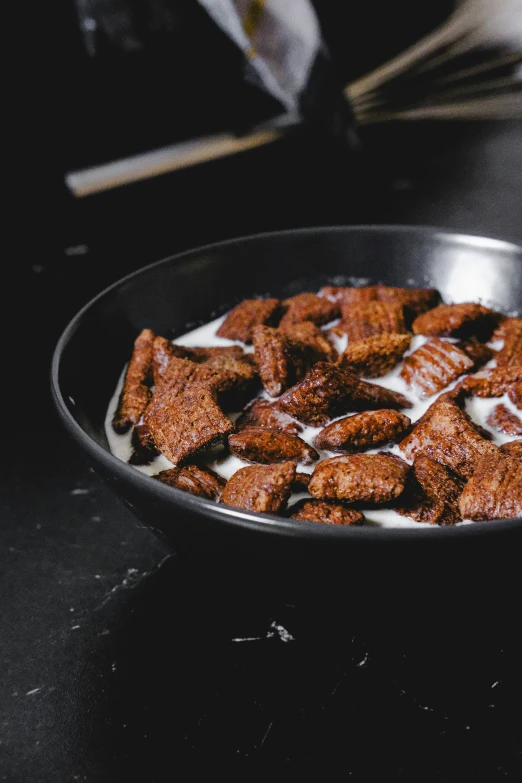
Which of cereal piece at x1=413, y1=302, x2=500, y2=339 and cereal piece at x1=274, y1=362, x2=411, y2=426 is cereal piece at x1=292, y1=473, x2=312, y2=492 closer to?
cereal piece at x1=274, y1=362, x2=411, y2=426

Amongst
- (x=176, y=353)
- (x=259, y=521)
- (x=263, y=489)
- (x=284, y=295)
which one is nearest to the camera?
(x=259, y=521)

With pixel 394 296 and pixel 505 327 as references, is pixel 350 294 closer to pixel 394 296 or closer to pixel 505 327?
pixel 394 296

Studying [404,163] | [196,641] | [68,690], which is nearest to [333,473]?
[196,641]

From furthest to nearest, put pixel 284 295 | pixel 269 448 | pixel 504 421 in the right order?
1. pixel 284 295
2. pixel 504 421
3. pixel 269 448

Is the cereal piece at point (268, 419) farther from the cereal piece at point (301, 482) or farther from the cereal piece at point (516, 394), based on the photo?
the cereal piece at point (516, 394)

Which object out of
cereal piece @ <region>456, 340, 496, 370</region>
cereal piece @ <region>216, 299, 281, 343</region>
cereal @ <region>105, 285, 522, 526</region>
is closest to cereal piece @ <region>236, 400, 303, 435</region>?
cereal @ <region>105, 285, 522, 526</region>

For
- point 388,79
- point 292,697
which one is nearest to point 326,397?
point 292,697

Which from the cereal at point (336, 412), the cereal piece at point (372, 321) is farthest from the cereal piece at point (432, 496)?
the cereal piece at point (372, 321)
